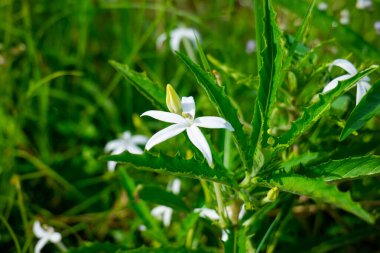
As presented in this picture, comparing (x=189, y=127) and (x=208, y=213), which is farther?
(x=208, y=213)

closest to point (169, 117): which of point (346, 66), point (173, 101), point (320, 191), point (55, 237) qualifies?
point (173, 101)

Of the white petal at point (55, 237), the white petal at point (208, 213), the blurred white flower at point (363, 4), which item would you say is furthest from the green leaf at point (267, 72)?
the blurred white flower at point (363, 4)

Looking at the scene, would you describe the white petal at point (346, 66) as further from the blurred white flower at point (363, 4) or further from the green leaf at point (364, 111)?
the blurred white flower at point (363, 4)

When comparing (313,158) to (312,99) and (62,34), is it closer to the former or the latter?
(312,99)

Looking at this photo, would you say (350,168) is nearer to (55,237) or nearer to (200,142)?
(200,142)

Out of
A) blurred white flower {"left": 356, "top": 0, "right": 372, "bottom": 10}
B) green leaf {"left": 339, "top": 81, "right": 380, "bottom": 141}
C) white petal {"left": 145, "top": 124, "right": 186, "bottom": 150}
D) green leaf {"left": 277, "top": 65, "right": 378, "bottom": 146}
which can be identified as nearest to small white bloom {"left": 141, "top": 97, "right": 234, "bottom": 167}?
white petal {"left": 145, "top": 124, "right": 186, "bottom": 150}

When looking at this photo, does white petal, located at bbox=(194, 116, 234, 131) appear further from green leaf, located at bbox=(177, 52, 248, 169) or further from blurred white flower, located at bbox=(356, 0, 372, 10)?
blurred white flower, located at bbox=(356, 0, 372, 10)

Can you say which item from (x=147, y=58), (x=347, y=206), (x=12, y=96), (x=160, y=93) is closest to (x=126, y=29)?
(x=147, y=58)

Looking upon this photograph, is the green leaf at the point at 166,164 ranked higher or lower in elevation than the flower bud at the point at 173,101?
lower
